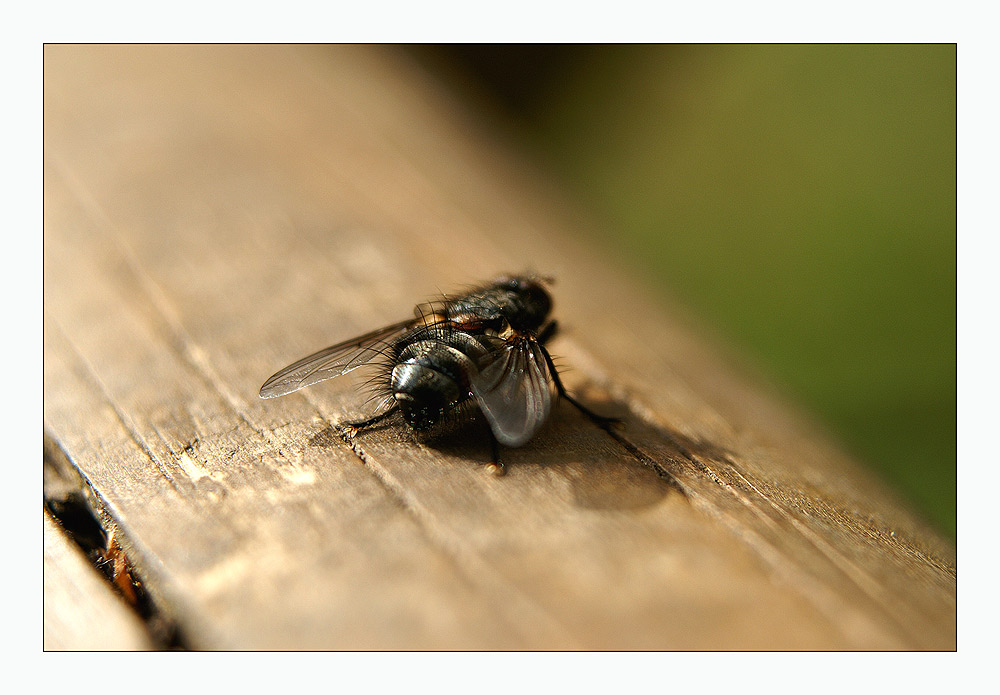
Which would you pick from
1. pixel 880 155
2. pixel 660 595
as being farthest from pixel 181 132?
pixel 880 155

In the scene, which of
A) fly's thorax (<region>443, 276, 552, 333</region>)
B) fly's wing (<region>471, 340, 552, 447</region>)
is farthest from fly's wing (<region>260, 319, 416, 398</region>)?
fly's wing (<region>471, 340, 552, 447</region>)

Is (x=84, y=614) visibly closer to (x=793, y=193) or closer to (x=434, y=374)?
(x=434, y=374)

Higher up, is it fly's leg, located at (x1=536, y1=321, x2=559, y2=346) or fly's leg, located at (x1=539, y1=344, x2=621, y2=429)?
fly's leg, located at (x1=536, y1=321, x2=559, y2=346)

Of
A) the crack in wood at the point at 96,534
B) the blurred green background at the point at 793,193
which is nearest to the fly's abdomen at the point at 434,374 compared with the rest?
the crack in wood at the point at 96,534

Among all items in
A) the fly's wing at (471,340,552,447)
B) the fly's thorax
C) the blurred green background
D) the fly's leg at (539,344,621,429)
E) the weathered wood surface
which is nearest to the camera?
the weathered wood surface

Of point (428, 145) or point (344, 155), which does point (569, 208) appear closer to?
point (428, 145)

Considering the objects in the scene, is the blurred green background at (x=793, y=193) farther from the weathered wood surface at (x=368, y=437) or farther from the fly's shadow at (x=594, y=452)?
the fly's shadow at (x=594, y=452)

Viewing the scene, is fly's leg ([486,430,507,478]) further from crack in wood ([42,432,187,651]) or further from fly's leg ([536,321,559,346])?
crack in wood ([42,432,187,651])
